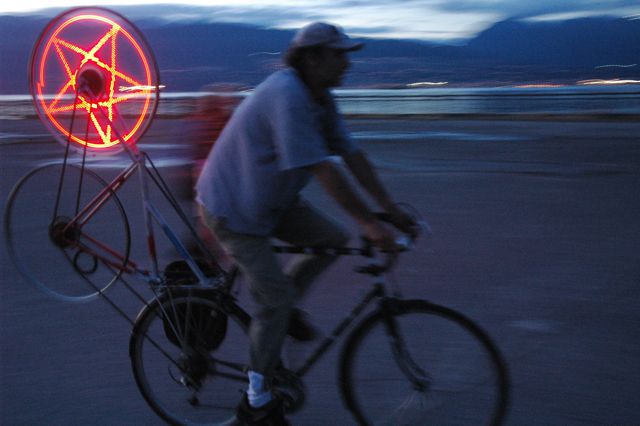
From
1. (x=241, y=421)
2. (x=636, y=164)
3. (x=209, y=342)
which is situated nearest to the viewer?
(x=241, y=421)

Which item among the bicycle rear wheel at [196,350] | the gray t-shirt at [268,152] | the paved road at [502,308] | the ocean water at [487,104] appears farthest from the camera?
the ocean water at [487,104]

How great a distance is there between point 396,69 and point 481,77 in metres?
23.3

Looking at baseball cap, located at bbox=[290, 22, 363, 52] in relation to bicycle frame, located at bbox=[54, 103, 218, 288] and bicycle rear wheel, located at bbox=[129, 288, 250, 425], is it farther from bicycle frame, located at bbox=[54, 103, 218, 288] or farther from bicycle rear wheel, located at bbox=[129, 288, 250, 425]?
bicycle rear wheel, located at bbox=[129, 288, 250, 425]

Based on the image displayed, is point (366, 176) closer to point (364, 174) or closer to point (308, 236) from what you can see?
point (364, 174)

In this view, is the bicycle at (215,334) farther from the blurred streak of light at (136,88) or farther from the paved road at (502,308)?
the paved road at (502,308)

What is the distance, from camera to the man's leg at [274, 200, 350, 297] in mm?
3266

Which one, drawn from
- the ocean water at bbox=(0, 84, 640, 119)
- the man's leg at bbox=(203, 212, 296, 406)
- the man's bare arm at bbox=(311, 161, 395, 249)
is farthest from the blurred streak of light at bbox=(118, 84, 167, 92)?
the ocean water at bbox=(0, 84, 640, 119)

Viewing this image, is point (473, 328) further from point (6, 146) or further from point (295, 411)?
point (6, 146)

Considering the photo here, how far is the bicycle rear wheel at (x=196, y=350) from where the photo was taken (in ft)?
11.3

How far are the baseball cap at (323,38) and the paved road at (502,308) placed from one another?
68.1 inches

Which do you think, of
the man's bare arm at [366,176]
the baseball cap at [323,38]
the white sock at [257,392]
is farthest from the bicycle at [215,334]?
the baseball cap at [323,38]

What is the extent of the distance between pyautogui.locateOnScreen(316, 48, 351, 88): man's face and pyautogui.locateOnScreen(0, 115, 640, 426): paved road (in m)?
1.61

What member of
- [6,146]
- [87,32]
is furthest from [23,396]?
[6,146]

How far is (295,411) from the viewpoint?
11.0 ft
